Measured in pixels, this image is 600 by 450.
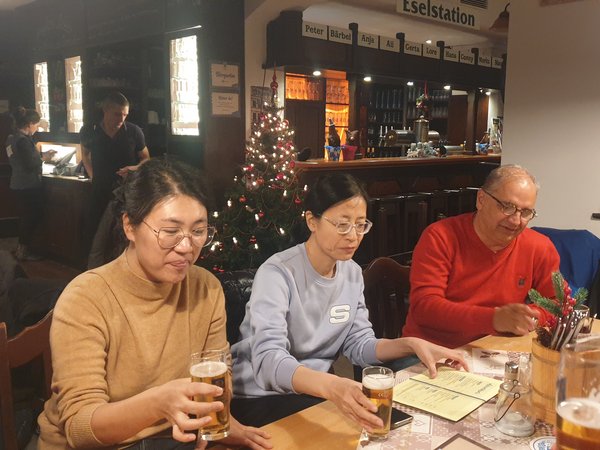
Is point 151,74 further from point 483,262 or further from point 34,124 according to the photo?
point 483,262

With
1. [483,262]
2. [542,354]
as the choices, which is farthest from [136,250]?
[483,262]

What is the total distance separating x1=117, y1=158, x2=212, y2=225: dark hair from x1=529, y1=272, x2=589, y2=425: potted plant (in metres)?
0.96

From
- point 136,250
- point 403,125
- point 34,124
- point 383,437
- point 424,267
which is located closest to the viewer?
point 383,437

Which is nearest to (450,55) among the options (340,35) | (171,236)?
(340,35)

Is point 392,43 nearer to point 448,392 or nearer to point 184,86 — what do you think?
point 184,86

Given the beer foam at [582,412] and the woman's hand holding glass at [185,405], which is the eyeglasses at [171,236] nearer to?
the woman's hand holding glass at [185,405]

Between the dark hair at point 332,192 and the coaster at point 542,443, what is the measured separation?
93 cm

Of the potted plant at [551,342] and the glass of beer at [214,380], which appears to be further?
the potted plant at [551,342]

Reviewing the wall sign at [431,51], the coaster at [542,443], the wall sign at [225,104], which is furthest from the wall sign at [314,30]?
the coaster at [542,443]

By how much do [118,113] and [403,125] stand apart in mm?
6998

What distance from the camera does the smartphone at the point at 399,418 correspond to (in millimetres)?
1341

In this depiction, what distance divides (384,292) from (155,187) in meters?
1.30

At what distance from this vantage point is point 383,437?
1.29 m

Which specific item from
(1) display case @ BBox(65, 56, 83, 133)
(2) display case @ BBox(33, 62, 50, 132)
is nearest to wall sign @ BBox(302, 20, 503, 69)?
(1) display case @ BBox(65, 56, 83, 133)
